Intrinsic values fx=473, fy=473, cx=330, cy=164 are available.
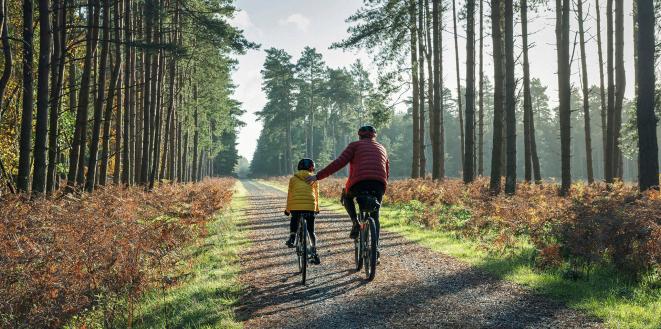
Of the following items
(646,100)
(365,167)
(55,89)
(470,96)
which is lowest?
(365,167)

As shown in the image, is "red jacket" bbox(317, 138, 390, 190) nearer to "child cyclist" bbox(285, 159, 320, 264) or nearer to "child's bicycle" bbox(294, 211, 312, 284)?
"child cyclist" bbox(285, 159, 320, 264)

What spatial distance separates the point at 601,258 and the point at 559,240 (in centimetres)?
96

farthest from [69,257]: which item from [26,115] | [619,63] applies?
[619,63]

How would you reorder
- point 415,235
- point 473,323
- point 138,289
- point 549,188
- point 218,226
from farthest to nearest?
point 549,188
point 218,226
point 415,235
point 138,289
point 473,323

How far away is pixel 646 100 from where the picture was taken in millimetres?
10398

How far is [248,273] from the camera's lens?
8242 mm

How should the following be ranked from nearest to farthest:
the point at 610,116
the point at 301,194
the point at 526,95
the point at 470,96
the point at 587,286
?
the point at 587,286
the point at 301,194
the point at 610,116
the point at 470,96
the point at 526,95

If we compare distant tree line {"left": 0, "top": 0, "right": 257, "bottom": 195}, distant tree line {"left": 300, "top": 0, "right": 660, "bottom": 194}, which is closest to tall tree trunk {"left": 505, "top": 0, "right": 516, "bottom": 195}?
distant tree line {"left": 300, "top": 0, "right": 660, "bottom": 194}

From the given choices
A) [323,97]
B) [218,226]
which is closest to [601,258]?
[218,226]

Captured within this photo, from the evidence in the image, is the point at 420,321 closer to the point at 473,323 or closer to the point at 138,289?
the point at 473,323

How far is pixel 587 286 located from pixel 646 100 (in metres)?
6.21

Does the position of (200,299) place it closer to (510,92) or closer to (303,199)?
(303,199)

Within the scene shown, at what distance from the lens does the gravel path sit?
5.34m

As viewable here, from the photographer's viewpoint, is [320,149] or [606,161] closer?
[606,161]
